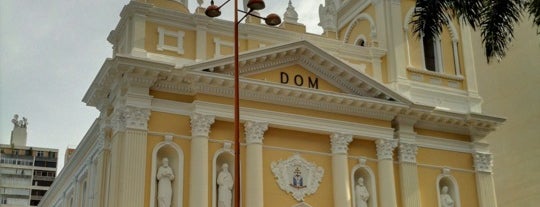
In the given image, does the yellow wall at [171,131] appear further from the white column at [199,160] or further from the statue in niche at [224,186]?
the statue in niche at [224,186]

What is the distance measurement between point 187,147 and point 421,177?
27.3ft

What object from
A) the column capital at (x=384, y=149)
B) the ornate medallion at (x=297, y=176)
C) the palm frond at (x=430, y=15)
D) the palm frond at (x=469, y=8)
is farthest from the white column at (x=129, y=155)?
the palm frond at (x=469, y=8)

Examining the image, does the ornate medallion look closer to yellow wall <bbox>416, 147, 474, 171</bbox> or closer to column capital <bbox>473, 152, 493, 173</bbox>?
yellow wall <bbox>416, 147, 474, 171</bbox>

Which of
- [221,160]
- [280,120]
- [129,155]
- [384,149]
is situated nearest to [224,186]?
[221,160]

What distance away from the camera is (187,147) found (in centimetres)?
2534

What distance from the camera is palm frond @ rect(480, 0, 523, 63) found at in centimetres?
1923

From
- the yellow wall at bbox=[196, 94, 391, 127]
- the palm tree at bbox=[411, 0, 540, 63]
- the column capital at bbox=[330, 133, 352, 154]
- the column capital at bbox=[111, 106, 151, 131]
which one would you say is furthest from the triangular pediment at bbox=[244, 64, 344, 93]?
the palm tree at bbox=[411, 0, 540, 63]

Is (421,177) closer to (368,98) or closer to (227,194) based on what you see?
(368,98)

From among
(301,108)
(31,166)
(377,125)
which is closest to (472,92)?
(377,125)

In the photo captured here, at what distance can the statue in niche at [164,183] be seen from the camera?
957 inches

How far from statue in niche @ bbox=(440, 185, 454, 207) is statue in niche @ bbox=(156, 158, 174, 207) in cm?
963

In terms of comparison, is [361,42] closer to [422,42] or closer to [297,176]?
[422,42]

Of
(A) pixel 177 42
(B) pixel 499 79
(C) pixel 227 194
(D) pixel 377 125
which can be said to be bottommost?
(C) pixel 227 194

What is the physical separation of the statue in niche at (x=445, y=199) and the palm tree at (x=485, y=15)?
9.52 meters
